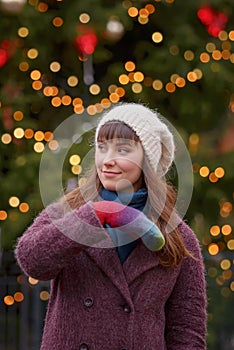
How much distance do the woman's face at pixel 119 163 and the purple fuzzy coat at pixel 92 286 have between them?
0.41 ft

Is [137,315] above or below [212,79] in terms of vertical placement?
above

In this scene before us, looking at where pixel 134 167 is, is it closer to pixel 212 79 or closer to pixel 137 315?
pixel 137 315

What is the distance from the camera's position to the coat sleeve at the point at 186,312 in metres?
2.55

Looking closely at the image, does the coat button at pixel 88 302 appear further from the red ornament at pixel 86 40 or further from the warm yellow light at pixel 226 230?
the warm yellow light at pixel 226 230

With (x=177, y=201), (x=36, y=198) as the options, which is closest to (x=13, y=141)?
(x=36, y=198)

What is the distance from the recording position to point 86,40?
6984 millimetres

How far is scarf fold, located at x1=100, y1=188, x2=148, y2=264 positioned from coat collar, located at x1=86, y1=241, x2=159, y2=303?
0.02 meters

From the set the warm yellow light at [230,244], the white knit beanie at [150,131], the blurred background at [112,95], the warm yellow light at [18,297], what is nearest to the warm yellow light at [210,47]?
the blurred background at [112,95]

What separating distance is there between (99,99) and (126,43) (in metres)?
0.73

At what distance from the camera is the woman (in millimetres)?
2318

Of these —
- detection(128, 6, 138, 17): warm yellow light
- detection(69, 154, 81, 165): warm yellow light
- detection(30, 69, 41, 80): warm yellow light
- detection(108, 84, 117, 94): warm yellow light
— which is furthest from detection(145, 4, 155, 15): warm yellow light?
detection(69, 154, 81, 165): warm yellow light

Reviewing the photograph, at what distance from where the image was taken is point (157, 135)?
256 centimetres

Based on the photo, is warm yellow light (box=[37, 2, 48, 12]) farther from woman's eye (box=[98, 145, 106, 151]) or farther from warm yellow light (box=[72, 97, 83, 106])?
woman's eye (box=[98, 145, 106, 151])

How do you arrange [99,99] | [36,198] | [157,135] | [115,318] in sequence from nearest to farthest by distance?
[115,318] < [157,135] < [36,198] < [99,99]
